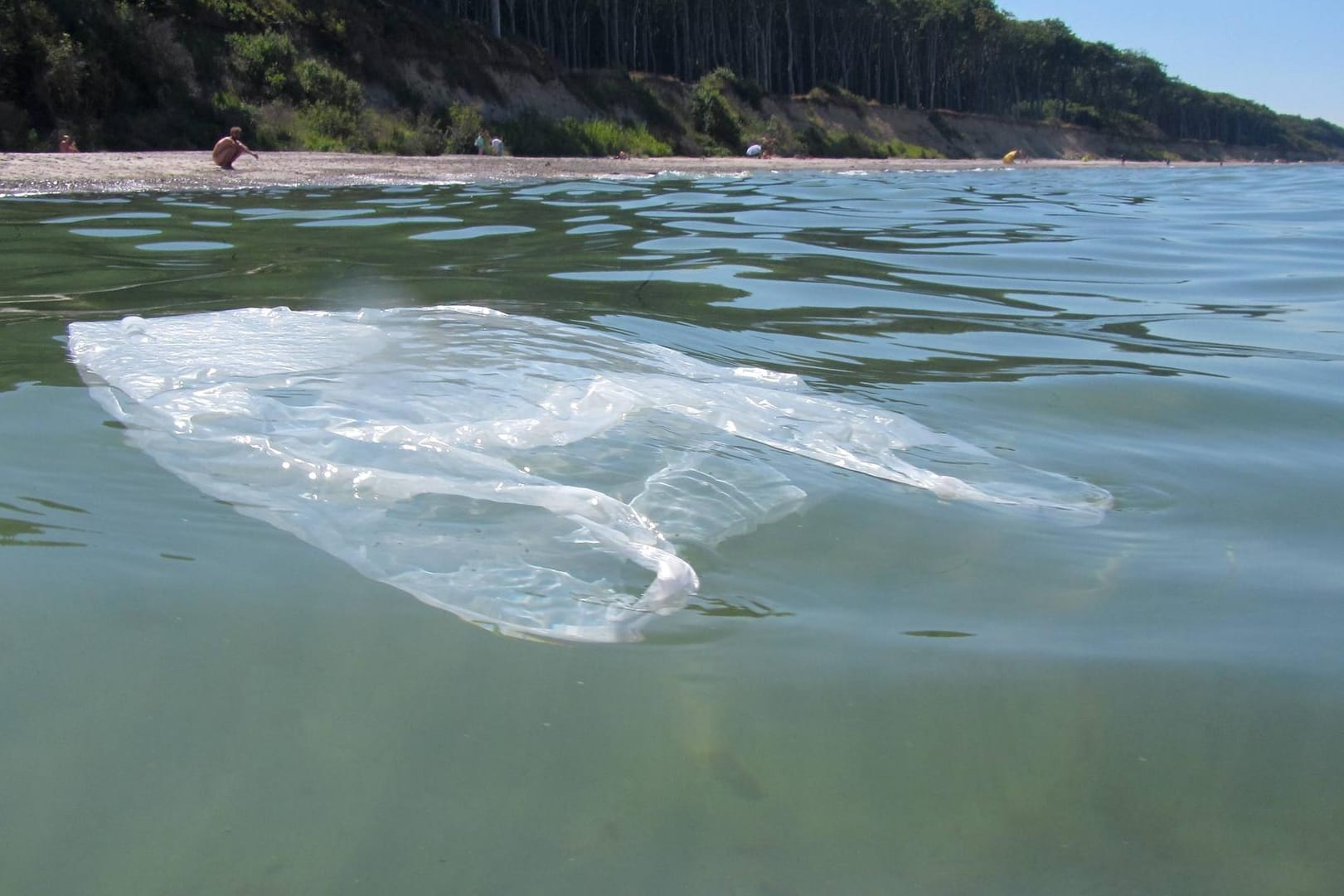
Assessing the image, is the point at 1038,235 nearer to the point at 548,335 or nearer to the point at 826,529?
the point at 548,335

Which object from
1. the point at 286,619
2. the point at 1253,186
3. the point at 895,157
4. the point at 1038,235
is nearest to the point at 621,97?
the point at 895,157

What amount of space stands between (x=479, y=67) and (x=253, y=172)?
57.8ft

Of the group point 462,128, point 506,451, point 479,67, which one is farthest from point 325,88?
point 506,451

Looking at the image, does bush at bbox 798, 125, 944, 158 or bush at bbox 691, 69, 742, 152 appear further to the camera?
bush at bbox 798, 125, 944, 158

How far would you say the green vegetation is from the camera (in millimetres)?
18609

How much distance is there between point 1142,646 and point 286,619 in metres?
1.34

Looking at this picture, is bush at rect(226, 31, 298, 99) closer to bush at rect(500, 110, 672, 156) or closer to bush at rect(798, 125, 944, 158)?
bush at rect(500, 110, 672, 156)

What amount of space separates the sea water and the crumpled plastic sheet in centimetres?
3

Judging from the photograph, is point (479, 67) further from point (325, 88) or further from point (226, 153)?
point (226, 153)

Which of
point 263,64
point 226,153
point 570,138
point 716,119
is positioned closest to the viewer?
point 226,153

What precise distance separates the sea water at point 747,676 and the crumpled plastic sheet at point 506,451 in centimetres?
3

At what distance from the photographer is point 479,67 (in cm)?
2872

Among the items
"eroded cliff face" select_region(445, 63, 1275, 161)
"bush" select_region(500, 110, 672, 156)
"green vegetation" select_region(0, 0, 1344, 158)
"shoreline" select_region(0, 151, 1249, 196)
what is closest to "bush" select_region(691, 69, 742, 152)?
"green vegetation" select_region(0, 0, 1344, 158)

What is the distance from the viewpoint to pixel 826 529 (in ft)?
6.72
